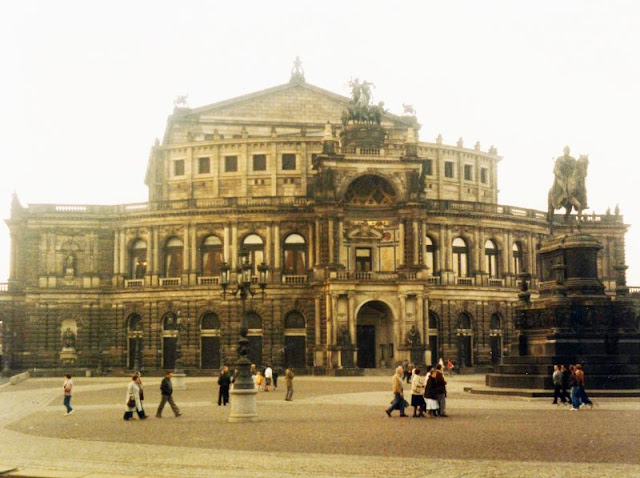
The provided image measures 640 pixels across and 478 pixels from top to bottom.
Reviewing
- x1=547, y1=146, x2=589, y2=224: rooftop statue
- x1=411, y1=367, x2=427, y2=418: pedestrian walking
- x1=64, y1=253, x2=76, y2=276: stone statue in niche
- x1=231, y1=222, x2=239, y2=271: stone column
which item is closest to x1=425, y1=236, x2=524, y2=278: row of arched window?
x1=231, y1=222, x2=239, y2=271: stone column

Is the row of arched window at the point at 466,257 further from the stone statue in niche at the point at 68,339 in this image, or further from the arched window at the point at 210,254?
the stone statue in niche at the point at 68,339

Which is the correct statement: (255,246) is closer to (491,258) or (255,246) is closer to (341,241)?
(341,241)

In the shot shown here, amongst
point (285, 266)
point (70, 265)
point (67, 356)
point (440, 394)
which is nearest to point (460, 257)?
point (285, 266)

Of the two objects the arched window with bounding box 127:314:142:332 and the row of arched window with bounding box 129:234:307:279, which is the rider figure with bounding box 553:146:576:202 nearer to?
the row of arched window with bounding box 129:234:307:279

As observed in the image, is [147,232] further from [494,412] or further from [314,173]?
[494,412]

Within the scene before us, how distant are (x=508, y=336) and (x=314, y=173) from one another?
21.6 metres

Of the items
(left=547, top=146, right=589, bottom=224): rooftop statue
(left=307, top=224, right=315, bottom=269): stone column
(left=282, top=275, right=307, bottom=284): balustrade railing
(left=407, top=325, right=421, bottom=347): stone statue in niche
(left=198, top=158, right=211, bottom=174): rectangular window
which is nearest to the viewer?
(left=547, top=146, right=589, bottom=224): rooftop statue

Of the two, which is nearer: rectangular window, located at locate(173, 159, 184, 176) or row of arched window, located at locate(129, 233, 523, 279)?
row of arched window, located at locate(129, 233, 523, 279)

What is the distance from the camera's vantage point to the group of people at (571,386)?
101ft

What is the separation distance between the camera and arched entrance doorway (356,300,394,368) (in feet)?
238

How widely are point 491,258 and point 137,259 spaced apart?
30.0m

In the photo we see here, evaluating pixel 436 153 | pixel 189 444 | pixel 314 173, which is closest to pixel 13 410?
pixel 189 444

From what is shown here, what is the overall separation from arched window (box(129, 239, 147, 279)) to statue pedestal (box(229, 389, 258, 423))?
4990 cm

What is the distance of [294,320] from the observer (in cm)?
7394
